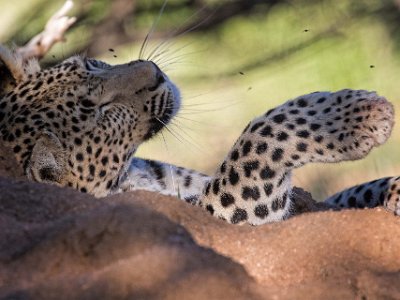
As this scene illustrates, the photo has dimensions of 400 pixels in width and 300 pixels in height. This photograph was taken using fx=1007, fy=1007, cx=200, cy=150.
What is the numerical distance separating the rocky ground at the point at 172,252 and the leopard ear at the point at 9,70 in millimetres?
1447

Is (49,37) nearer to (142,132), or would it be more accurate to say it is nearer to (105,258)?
(142,132)

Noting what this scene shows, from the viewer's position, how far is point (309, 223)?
364 cm

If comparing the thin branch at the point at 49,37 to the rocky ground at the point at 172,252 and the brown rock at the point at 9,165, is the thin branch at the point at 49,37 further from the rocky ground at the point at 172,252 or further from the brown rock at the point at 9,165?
the rocky ground at the point at 172,252

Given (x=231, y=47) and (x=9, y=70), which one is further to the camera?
(x=231, y=47)

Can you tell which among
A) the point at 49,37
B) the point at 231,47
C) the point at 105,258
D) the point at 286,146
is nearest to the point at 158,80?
the point at 286,146

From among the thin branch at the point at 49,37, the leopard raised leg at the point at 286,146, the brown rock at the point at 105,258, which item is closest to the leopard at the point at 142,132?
the leopard raised leg at the point at 286,146

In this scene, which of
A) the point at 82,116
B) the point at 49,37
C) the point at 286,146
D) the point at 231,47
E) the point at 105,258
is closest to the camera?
the point at 105,258

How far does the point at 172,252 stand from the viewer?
2.90m

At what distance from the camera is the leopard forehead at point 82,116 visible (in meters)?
4.81

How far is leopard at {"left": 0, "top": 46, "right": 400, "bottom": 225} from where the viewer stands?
459cm

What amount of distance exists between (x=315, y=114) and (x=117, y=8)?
4.02m

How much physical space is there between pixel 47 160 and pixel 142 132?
2.07ft

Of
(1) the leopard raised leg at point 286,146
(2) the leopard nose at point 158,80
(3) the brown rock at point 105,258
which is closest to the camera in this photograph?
(3) the brown rock at point 105,258

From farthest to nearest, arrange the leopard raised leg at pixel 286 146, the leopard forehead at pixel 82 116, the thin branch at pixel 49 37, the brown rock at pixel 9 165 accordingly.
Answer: the thin branch at pixel 49 37 < the leopard forehead at pixel 82 116 < the brown rock at pixel 9 165 < the leopard raised leg at pixel 286 146
